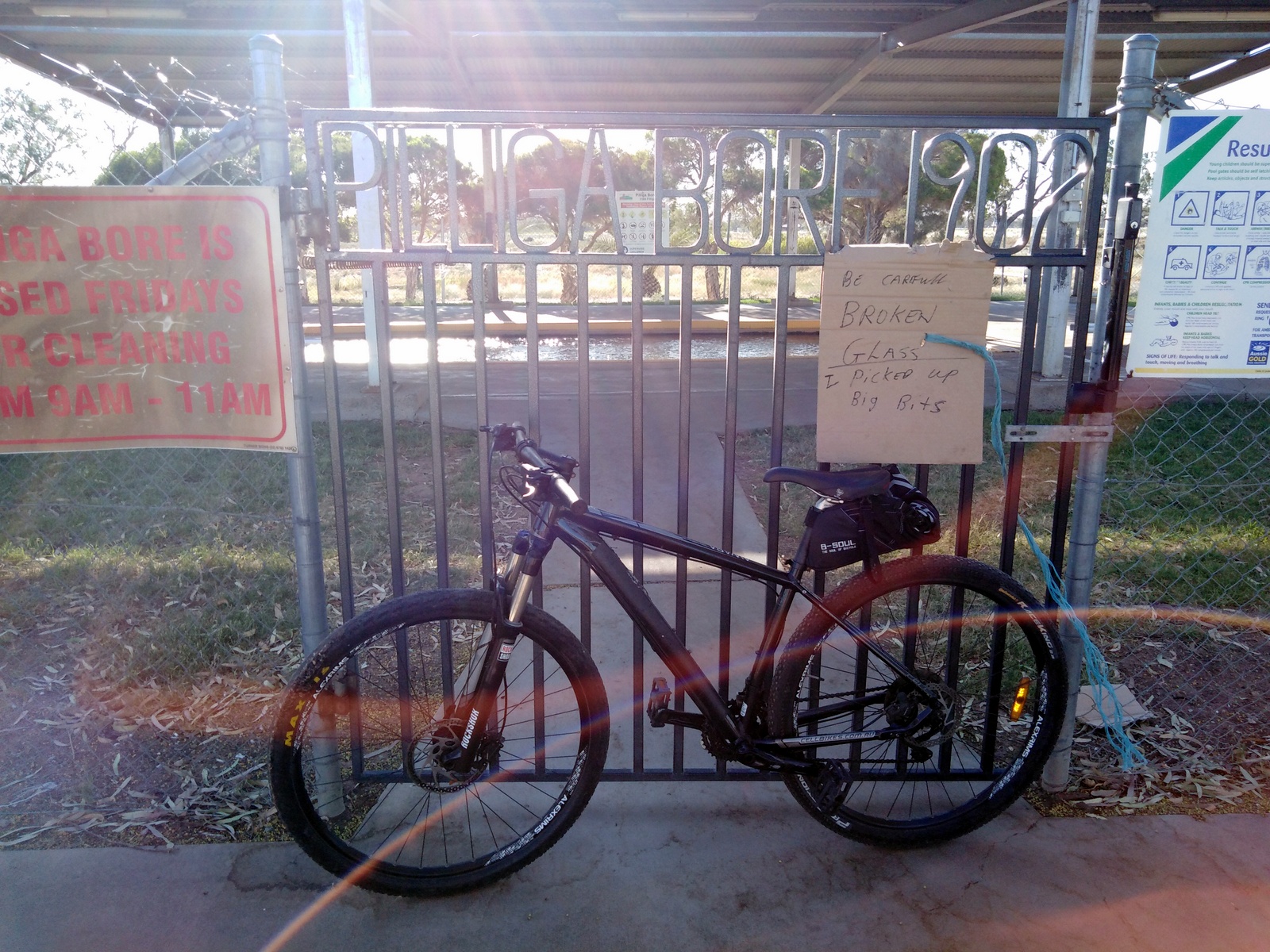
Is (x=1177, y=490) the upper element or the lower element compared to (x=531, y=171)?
lower

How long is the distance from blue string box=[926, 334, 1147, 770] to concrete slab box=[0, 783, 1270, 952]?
30 centimetres

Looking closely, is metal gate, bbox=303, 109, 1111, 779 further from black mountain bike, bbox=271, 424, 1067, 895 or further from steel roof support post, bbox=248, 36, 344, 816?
black mountain bike, bbox=271, 424, 1067, 895

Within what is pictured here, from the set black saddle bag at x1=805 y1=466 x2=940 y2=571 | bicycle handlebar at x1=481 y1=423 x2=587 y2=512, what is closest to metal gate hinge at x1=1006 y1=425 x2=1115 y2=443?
black saddle bag at x1=805 y1=466 x2=940 y2=571

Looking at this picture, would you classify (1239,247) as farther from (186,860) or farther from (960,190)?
(186,860)

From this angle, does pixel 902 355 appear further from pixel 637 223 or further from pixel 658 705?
pixel 658 705

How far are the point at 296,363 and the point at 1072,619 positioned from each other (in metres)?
2.53

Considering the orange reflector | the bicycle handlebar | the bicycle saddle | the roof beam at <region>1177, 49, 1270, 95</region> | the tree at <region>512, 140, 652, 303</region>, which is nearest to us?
the bicycle handlebar

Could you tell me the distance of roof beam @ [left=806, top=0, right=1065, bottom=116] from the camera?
8539mm

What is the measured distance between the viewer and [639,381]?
2.74 metres

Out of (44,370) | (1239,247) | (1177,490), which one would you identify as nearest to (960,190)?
(1239,247)

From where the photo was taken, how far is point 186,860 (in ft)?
9.07

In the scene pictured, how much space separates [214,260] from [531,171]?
66.6ft

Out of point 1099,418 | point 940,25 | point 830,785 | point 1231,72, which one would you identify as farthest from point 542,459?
point 1231,72

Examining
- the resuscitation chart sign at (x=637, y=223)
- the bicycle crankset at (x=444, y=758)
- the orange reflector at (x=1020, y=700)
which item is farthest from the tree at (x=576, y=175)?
the bicycle crankset at (x=444, y=758)
